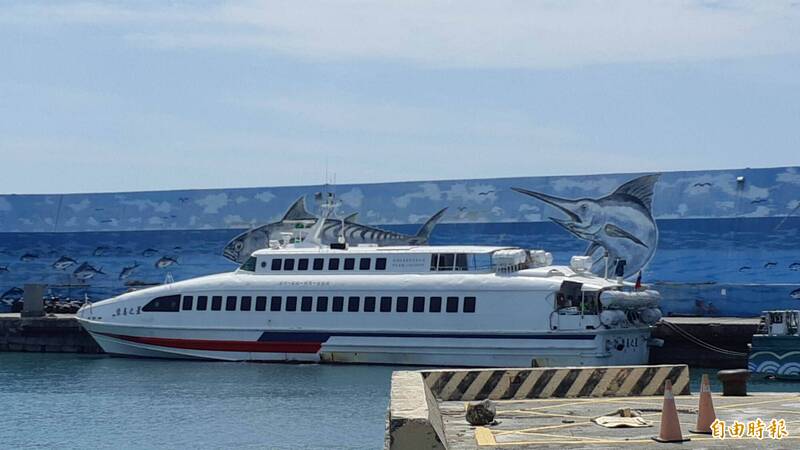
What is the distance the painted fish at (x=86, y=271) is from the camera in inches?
1743

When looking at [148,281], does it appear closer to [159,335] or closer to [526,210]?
[159,335]

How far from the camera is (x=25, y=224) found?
46562 mm

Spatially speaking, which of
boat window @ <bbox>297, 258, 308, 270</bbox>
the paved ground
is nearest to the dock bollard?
the paved ground

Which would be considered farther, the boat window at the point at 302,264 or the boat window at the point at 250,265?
the boat window at the point at 250,265

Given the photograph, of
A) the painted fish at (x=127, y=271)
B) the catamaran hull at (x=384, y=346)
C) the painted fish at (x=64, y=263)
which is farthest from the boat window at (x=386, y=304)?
the painted fish at (x=64, y=263)

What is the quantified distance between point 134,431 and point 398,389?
11.9m

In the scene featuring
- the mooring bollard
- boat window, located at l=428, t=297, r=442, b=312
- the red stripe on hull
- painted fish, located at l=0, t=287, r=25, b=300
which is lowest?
the red stripe on hull

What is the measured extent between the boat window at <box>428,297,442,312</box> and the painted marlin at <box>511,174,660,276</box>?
827cm

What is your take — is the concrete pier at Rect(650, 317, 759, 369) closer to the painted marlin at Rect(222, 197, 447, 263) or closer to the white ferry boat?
the white ferry boat

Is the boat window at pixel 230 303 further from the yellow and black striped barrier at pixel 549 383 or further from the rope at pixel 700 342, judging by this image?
the yellow and black striped barrier at pixel 549 383

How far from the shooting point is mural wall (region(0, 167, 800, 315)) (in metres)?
36.9

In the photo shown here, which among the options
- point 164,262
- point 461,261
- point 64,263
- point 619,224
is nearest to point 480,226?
point 619,224

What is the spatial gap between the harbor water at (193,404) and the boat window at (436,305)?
2.00 metres

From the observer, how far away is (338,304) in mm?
32781
